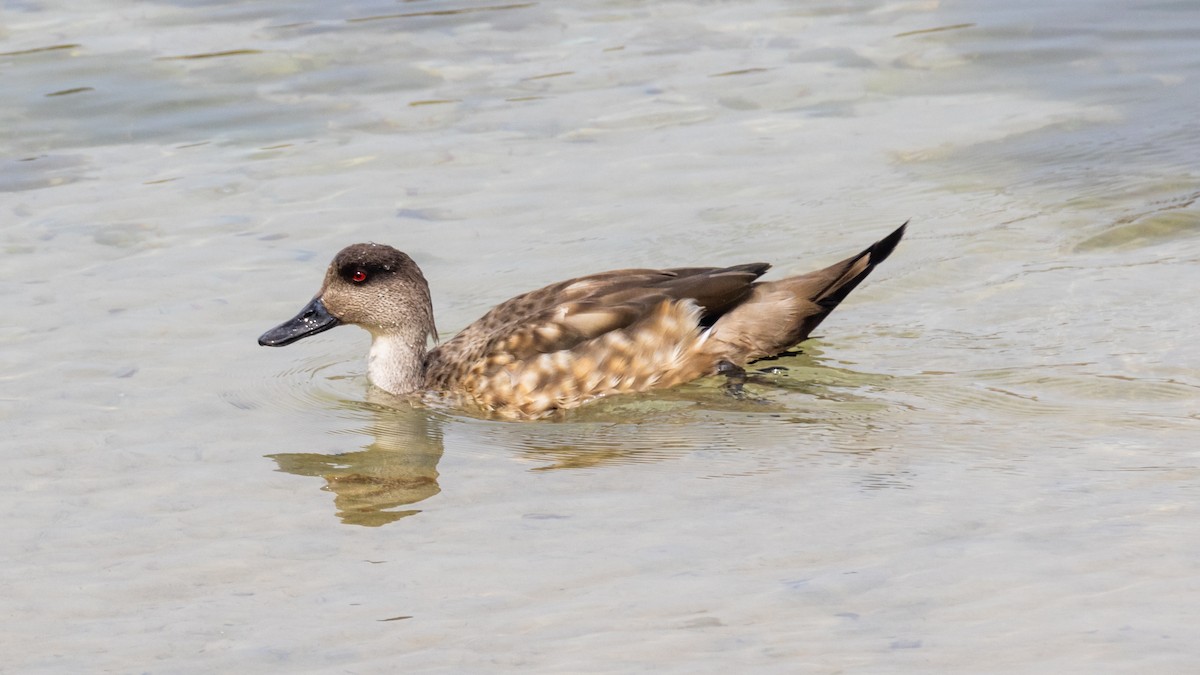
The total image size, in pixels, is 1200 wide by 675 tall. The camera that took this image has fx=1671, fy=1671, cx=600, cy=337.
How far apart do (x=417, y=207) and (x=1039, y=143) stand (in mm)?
4649

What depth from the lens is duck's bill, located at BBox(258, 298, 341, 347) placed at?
9.18 m

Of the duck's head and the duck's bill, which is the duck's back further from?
the duck's bill

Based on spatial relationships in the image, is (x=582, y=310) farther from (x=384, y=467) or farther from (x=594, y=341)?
(x=384, y=467)

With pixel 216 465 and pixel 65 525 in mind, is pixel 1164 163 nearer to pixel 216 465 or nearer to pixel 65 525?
pixel 216 465

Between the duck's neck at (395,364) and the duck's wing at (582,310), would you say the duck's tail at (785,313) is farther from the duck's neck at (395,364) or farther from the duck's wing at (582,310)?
the duck's neck at (395,364)

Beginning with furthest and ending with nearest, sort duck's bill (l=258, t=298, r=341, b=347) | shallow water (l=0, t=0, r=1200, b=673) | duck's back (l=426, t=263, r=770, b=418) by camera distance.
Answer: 1. duck's bill (l=258, t=298, r=341, b=347)
2. duck's back (l=426, t=263, r=770, b=418)
3. shallow water (l=0, t=0, r=1200, b=673)

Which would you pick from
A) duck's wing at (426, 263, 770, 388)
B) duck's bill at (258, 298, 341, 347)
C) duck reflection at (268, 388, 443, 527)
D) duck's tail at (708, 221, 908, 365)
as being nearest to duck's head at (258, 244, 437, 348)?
duck's bill at (258, 298, 341, 347)

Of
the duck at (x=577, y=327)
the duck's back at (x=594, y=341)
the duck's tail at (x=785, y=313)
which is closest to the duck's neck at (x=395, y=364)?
the duck at (x=577, y=327)

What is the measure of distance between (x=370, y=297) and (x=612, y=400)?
152cm

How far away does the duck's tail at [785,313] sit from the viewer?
30.3ft

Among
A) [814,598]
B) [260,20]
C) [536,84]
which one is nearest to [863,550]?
[814,598]

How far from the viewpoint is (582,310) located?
9086 mm

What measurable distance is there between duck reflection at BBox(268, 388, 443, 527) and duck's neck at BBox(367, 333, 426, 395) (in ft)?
0.82

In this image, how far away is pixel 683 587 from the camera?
5977 millimetres
